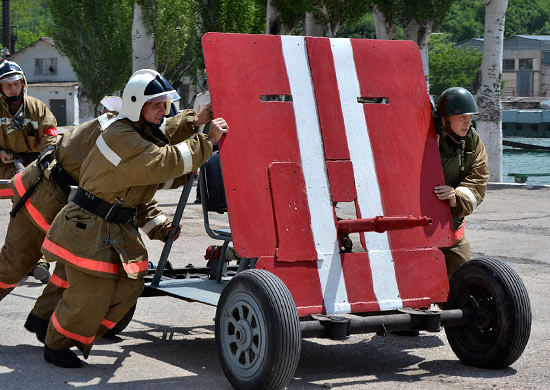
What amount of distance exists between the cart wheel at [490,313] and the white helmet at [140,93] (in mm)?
1888

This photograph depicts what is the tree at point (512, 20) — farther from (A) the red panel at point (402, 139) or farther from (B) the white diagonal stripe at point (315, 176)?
(B) the white diagonal stripe at point (315, 176)

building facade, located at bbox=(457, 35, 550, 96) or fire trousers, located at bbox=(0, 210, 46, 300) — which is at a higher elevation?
building facade, located at bbox=(457, 35, 550, 96)

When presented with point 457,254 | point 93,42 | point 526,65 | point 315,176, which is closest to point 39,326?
point 315,176

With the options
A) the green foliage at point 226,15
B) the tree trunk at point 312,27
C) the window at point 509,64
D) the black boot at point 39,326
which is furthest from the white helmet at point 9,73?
the window at point 509,64

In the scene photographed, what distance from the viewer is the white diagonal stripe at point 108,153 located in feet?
17.8

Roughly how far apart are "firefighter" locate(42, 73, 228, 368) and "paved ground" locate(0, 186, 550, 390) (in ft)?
0.96

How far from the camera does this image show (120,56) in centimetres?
4369

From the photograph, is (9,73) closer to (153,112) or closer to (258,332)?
(153,112)

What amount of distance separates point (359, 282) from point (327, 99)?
1019 mm

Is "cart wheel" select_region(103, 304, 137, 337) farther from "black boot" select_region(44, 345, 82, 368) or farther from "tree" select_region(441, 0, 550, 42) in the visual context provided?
"tree" select_region(441, 0, 550, 42)

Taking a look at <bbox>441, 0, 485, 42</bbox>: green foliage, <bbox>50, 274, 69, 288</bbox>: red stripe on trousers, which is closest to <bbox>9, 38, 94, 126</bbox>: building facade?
<bbox>441, 0, 485, 42</bbox>: green foliage

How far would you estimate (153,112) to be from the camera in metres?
5.57

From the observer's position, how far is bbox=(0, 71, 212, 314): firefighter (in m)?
6.09

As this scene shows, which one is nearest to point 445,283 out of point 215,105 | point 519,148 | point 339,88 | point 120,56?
point 339,88
